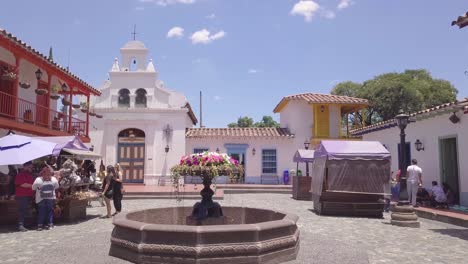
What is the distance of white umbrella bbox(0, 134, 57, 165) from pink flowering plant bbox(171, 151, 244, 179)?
4.30 metres

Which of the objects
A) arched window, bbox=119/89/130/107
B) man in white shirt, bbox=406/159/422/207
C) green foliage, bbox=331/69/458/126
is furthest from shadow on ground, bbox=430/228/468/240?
green foliage, bbox=331/69/458/126

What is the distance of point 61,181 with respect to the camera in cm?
1034

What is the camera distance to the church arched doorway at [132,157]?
22.4m

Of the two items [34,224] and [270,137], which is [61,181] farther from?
[270,137]

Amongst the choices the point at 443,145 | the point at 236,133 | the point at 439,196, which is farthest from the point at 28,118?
the point at 443,145

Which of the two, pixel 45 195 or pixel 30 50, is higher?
pixel 30 50

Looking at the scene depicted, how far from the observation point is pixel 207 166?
673 centimetres

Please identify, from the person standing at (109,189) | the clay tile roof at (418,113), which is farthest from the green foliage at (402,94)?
the person standing at (109,189)

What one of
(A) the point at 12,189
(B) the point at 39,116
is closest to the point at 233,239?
(A) the point at 12,189

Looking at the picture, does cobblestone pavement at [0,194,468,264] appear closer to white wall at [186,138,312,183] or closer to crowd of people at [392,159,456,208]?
crowd of people at [392,159,456,208]

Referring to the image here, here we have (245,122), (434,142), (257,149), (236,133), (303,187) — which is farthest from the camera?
(245,122)

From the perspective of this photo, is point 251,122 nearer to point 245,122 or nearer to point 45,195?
point 245,122

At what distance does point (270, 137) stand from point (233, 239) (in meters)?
19.3

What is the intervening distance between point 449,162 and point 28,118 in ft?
49.1
